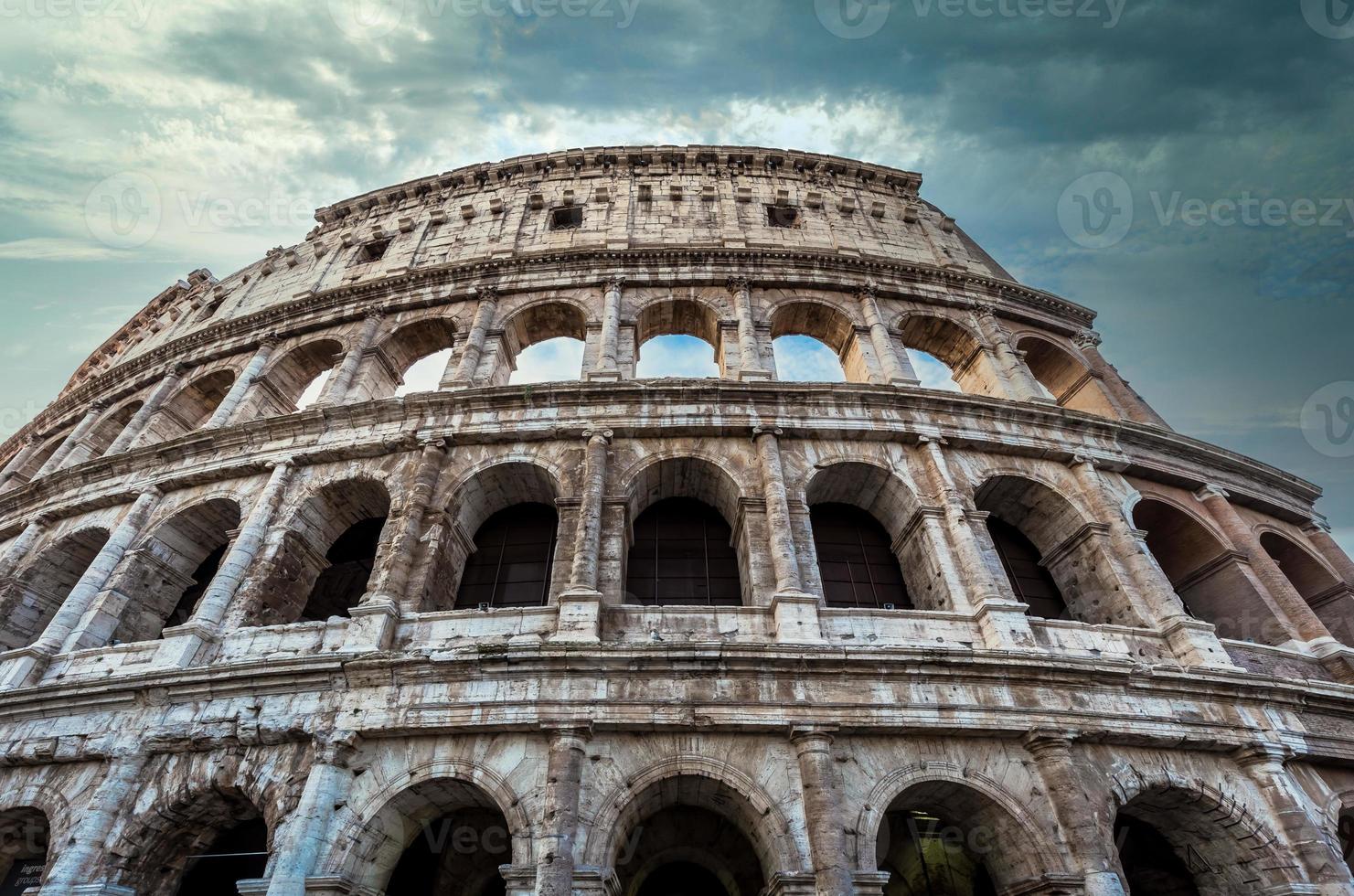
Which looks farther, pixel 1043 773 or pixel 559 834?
pixel 1043 773

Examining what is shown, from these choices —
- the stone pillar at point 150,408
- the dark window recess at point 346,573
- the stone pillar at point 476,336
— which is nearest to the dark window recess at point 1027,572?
the stone pillar at point 476,336

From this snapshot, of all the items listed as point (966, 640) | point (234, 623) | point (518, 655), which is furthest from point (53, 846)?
point (966, 640)

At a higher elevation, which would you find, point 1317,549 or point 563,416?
point 563,416

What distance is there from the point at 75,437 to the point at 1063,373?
23612mm

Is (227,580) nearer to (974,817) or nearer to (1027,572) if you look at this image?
(974,817)

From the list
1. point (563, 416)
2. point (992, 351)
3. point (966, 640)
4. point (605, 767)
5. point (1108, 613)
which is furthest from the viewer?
point (992, 351)

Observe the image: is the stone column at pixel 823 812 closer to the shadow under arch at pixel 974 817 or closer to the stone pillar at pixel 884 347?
the shadow under arch at pixel 974 817

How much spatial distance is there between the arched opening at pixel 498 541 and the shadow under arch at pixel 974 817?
515 cm

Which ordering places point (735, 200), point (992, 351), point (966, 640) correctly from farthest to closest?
point (735, 200) < point (992, 351) < point (966, 640)

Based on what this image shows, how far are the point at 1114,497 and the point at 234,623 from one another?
13.8 meters

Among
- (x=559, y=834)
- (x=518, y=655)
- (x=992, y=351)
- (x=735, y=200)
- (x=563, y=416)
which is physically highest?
(x=735, y=200)

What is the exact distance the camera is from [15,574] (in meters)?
11.8

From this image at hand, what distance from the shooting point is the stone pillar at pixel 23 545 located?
1195 cm

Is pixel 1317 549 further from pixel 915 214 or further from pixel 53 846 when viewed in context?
pixel 53 846
